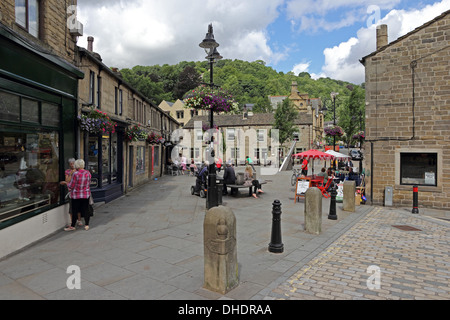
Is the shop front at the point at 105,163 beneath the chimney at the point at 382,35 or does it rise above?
beneath

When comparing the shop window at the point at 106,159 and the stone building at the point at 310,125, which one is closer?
the shop window at the point at 106,159

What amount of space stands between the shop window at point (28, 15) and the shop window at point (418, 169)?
43.9 feet

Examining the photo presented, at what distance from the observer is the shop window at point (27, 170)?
20.2 feet

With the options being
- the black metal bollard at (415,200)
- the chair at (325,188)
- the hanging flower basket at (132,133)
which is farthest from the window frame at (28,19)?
the black metal bollard at (415,200)

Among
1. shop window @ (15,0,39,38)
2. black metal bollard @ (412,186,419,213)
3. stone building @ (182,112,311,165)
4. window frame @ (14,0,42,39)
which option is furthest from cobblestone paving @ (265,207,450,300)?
stone building @ (182,112,311,165)

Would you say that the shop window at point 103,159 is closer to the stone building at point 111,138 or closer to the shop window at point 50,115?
the stone building at point 111,138

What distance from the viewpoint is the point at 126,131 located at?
14.5 meters

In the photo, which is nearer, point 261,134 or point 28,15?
point 28,15

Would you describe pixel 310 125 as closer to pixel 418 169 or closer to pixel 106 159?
pixel 418 169

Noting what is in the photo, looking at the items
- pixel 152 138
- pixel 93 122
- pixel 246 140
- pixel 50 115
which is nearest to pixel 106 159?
pixel 93 122

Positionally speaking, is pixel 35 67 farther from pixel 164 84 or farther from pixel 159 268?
pixel 164 84

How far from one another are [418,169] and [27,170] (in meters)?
13.5

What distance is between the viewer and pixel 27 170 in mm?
6988

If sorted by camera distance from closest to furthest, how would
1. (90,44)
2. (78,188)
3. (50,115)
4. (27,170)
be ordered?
(27,170) < (78,188) < (50,115) < (90,44)
